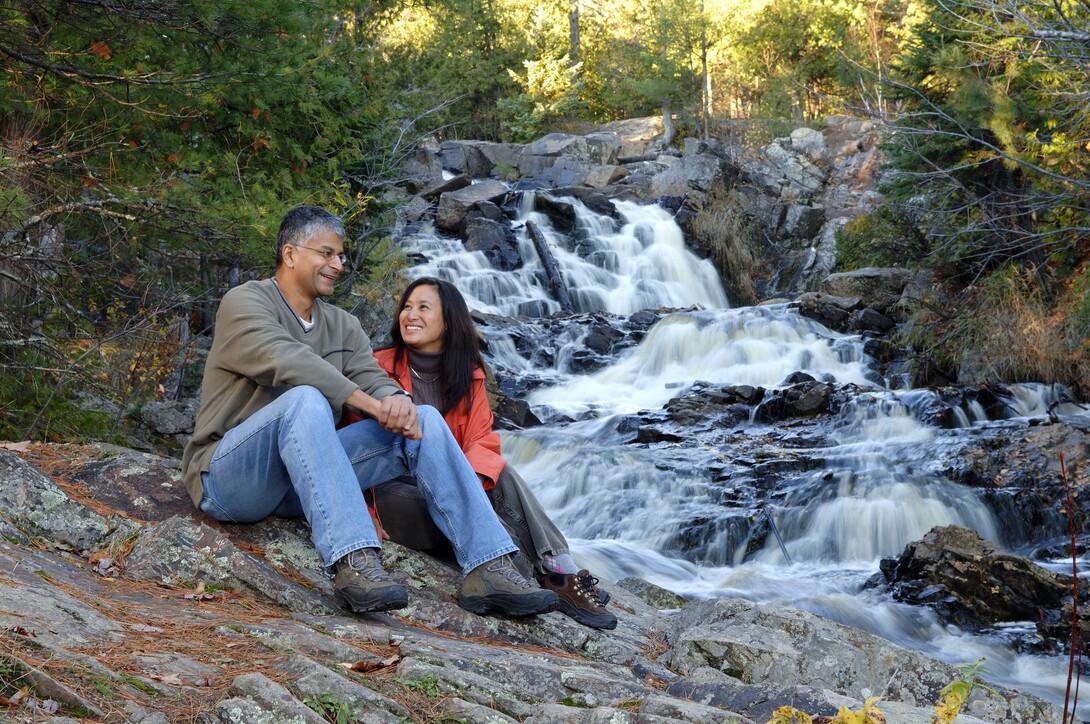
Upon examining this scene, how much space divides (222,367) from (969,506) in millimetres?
6498

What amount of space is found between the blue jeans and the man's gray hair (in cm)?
70

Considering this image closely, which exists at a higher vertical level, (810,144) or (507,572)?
(810,144)

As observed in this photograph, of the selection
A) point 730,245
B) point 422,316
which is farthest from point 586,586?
point 730,245

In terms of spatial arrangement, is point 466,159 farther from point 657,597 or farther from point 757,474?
point 657,597

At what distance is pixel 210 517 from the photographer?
3.92 m

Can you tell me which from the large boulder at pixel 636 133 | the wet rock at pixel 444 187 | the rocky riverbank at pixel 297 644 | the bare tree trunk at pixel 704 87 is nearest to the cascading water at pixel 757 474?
the rocky riverbank at pixel 297 644

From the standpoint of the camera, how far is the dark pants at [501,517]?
3.98 metres

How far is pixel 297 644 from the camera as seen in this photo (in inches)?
109

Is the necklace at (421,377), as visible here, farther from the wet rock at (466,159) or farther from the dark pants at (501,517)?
the wet rock at (466,159)

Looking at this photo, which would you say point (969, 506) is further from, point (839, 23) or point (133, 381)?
point (839, 23)

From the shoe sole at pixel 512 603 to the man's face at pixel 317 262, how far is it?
1391 mm

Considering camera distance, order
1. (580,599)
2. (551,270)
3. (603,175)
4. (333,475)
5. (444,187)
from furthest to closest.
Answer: (603,175)
(444,187)
(551,270)
(580,599)
(333,475)

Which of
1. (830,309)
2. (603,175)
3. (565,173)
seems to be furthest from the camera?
(565,173)

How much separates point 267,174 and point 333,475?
551cm
